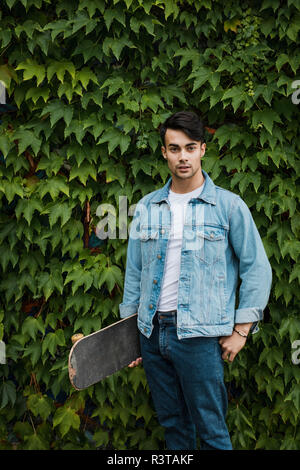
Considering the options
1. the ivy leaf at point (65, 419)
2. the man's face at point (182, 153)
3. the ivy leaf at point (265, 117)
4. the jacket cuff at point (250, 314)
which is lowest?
the ivy leaf at point (65, 419)

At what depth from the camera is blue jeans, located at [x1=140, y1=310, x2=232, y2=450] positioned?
1913mm

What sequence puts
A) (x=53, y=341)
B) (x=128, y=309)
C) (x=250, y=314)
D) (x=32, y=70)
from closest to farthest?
1. (x=250, y=314)
2. (x=128, y=309)
3. (x=32, y=70)
4. (x=53, y=341)

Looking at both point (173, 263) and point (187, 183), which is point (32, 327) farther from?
point (187, 183)

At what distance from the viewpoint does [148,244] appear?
2.04m

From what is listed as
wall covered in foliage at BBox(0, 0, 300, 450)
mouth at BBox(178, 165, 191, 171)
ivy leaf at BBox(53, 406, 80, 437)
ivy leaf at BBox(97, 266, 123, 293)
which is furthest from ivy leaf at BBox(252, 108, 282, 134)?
ivy leaf at BBox(53, 406, 80, 437)

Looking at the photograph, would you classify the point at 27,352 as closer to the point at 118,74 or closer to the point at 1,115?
the point at 1,115

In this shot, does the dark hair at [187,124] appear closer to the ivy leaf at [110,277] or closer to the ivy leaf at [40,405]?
the ivy leaf at [110,277]

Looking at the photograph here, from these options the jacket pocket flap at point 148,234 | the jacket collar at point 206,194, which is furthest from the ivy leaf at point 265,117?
the jacket pocket flap at point 148,234

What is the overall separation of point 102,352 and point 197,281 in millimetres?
488

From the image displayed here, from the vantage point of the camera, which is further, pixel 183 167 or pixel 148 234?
pixel 148 234

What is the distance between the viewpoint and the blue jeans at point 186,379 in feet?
6.28

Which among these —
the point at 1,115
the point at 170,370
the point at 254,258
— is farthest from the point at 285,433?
the point at 1,115

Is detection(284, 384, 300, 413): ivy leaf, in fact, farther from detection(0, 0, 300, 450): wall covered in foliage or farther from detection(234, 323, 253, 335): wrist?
detection(234, 323, 253, 335): wrist

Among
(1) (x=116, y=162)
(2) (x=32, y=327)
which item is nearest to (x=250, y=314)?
(1) (x=116, y=162)
